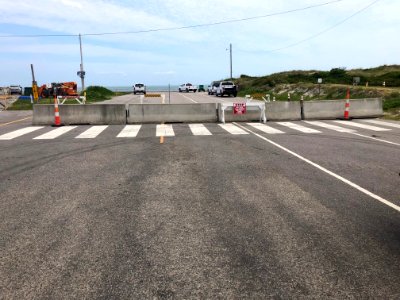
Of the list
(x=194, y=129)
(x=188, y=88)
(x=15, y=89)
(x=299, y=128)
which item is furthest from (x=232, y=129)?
(x=188, y=88)

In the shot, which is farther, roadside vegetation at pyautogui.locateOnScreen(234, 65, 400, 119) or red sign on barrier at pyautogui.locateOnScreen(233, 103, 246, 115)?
roadside vegetation at pyautogui.locateOnScreen(234, 65, 400, 119)

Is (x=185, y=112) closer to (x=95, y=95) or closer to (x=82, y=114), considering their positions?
(x=82, y=114)

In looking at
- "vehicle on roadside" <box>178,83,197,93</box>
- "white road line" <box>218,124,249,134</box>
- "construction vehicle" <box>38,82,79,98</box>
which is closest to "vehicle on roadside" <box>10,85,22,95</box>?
"construction vehicle" <box>38,82,79,98</box>

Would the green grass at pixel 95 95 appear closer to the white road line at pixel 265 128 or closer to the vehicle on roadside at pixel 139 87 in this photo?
the vehicle on roadside at pixel 139 87

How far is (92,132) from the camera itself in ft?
47.6

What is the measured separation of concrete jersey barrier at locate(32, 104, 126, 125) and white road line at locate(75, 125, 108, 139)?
1.04 metres

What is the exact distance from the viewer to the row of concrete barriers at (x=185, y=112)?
56.4 feet

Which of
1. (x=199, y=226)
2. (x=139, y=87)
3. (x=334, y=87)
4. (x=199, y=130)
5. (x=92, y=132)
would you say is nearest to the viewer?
(x=199, y=226)

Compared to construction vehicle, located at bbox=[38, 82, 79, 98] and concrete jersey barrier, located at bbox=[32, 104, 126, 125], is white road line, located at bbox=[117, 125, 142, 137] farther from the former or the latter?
construction vehicle, located at bbox=[38, 82, 79, 98]

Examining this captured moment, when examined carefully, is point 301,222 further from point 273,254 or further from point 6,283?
point 6,283

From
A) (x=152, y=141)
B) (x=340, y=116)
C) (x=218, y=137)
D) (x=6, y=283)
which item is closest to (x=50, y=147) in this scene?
(x=152, y=141)

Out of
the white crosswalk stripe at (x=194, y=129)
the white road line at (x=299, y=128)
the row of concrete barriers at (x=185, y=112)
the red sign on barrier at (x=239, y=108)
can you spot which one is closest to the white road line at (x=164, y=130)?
the white crosswalk stripe at (x=194, y=129)

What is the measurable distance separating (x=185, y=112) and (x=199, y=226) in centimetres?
1336

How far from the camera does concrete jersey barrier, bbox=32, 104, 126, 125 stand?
1709cm
